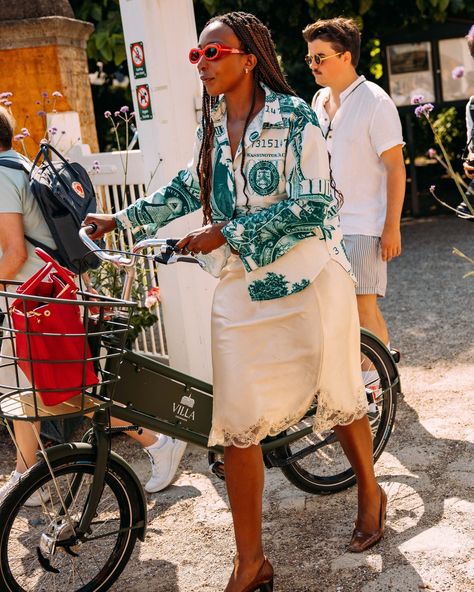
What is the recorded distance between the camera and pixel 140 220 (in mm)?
3469

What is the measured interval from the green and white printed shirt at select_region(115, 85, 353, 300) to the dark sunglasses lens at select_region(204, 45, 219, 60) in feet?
0.72

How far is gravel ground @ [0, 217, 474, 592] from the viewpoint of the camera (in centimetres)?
350

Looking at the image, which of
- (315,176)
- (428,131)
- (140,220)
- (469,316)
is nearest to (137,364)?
(140,220)

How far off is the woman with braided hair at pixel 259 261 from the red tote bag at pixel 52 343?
1.36 ft

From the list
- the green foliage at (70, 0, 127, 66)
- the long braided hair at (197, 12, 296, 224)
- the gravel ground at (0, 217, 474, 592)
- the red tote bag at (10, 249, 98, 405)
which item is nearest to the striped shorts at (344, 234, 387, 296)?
the gravel ground at (0, 217, 474, 592)

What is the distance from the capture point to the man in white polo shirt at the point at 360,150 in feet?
15.2

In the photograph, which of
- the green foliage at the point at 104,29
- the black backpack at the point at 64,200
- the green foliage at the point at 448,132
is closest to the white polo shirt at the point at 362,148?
the black backpack at the point at 64,200

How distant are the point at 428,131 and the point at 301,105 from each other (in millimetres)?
11144

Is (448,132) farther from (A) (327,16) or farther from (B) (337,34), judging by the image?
(B) (337,34)

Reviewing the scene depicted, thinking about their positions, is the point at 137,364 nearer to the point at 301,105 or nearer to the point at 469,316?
the point at 301,105

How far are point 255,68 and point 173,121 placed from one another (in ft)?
6.38

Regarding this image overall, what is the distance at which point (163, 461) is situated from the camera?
4.53 meters

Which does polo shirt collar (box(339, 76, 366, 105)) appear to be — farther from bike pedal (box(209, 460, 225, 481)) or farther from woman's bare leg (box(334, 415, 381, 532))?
bike pedal (box(209, 460, 225, 481))

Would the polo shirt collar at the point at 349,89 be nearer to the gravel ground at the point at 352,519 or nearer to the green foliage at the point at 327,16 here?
the gravel ground at the point at 352,519
